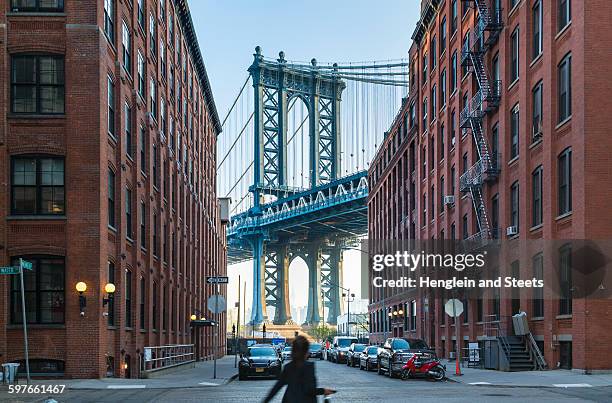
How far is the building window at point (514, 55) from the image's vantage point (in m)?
42.2

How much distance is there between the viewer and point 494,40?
45.2 meters

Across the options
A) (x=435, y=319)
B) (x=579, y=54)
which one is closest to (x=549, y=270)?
(x=579, y=54)

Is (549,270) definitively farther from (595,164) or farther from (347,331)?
(347,331)

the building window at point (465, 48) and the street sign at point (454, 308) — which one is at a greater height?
the building window at point (465, 48)

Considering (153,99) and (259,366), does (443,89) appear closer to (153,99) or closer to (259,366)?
(153,99)

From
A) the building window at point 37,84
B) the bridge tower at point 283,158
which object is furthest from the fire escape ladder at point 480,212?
the bridge tower at point 283,158

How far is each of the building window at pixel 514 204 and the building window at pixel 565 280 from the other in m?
6.31

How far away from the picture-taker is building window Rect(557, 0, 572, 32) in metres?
35.2

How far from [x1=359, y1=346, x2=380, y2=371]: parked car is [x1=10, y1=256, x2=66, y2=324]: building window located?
16352 millimetres

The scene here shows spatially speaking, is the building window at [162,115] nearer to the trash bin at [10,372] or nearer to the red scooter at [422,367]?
the red scooter at [422,367]

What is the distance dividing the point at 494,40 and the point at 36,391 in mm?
29083

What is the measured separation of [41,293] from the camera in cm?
2955

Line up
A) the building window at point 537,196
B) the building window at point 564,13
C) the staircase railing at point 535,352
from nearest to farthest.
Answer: the building window at point 564,13 → the staircase railing at point 535,352 → the building window at point 537,196

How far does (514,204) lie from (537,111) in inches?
201
